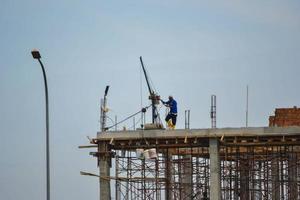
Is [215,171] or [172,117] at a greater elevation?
[172,117]

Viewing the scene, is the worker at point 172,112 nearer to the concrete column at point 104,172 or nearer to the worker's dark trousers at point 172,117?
the worker's dark trousers at point 172,117

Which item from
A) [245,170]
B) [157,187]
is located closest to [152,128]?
[157,187]

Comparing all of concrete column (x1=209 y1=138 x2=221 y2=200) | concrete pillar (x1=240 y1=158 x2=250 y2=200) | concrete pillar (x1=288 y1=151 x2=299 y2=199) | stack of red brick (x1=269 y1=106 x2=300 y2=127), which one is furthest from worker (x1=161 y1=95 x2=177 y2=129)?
stack of red brick (x1=269 y1=106 x2=300 y2=127)

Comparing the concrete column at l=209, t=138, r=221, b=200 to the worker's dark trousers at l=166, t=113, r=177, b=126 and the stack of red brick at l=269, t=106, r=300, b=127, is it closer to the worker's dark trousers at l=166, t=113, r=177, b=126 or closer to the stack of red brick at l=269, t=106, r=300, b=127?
the worker's dark trousers at l=166, t=113, r=177, b=126

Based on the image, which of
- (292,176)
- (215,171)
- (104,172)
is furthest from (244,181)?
(104,172)

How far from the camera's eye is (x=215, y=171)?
34.8 meters

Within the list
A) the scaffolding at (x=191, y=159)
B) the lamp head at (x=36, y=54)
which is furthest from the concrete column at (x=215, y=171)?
the lamp head at (x=36, y=54)

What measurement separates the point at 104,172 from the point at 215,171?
5291 millimetres

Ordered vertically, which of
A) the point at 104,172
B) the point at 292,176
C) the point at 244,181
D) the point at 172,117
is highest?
the point at 172,117

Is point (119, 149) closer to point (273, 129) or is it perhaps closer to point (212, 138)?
point (212, 138)

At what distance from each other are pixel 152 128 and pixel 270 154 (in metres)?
8.74

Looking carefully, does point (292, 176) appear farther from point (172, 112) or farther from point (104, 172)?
point (104, 172)

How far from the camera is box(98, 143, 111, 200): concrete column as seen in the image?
35.8 metres

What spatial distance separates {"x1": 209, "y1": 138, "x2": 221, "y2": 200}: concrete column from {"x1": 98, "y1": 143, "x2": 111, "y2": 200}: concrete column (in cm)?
491
